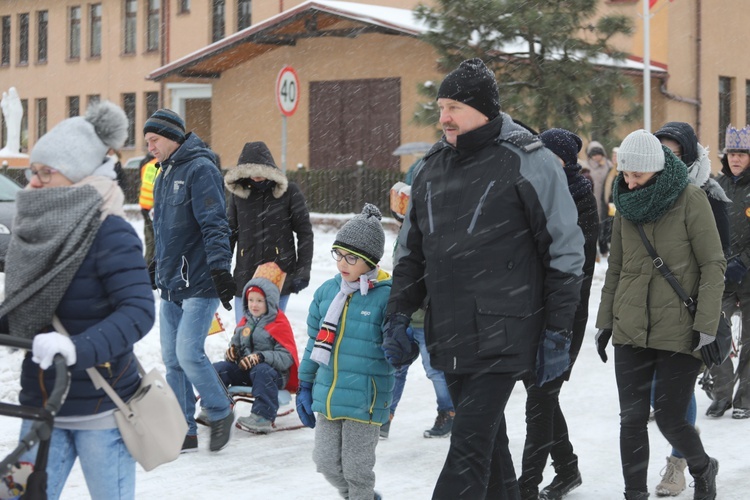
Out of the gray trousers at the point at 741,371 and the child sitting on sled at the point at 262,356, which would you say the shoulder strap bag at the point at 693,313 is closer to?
the gray trousers at the point at 741,371

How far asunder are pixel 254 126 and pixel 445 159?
25731 millimetres

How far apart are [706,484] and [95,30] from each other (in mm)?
38888

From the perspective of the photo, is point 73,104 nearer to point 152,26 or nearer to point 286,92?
point 152,26

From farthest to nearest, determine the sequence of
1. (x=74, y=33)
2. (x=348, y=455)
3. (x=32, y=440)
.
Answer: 1. (x=74, y=33)
2. (x=348, y=455)
3. (x=32, y=440)

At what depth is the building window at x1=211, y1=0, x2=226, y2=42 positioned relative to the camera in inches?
1469

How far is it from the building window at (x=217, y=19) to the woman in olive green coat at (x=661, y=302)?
33.1 meters

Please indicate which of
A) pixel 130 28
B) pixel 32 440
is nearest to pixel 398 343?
pixel 32 440

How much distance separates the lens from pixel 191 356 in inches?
266

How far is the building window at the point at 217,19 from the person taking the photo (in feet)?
122

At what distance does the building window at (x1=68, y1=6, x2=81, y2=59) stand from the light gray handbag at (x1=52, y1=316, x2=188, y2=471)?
40.5 m

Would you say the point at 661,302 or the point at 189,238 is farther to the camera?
the point at 189,238

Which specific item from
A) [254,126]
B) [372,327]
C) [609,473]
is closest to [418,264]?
[372,327]

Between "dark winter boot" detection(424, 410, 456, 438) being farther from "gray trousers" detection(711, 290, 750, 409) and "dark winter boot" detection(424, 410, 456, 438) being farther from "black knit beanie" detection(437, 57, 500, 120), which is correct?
"black knit beanie" detection(437, 57, 500, 120)

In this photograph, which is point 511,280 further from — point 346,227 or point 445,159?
point 346,227
